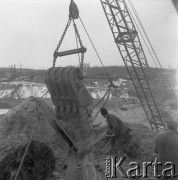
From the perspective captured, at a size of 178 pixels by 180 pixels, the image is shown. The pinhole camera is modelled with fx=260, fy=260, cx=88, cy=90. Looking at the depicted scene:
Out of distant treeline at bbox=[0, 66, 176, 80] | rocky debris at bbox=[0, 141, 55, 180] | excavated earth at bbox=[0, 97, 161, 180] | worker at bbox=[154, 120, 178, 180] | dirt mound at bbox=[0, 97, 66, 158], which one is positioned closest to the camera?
worker at bbox=[154, 120, 178, 180]

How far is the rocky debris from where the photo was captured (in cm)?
437

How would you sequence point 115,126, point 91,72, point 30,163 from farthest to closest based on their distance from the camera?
point 91,72 → point 115,126 → point 30,163

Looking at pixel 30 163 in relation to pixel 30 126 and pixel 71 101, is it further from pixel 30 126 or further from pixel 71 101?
pixel 30 126

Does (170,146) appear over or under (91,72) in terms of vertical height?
under

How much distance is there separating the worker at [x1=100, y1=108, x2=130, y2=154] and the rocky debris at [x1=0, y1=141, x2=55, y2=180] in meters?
2.15

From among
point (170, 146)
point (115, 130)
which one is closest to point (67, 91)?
point (170, 146)

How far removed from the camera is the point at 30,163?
453cm

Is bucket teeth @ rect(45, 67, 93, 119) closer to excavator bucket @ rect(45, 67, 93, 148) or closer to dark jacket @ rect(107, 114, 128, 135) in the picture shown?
excavator bucket @ rect(45, 67, 93, 148)

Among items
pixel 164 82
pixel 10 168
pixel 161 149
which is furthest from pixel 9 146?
pixel 164 82

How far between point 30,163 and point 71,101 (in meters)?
→ 1.55

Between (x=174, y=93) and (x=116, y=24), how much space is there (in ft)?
38.3

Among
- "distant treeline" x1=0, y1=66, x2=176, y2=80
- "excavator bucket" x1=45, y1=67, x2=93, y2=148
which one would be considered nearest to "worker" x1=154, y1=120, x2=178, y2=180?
"excavator bucket" x1=45, y1=67, x2=93, y2=148

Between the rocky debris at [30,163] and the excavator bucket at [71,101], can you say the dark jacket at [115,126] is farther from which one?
the excavator bucket at [71,101]

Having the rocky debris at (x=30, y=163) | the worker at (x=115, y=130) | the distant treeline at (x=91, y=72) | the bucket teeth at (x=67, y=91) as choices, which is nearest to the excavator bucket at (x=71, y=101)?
the bucket teeth at (x=67, y=91)
